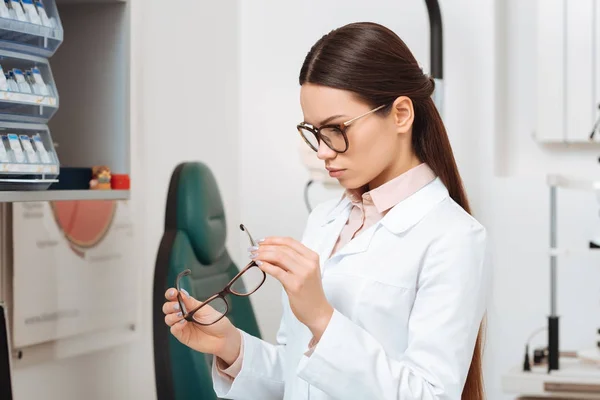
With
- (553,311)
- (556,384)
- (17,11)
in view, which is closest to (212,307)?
(17,11)

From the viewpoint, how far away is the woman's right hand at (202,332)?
3.90 ft

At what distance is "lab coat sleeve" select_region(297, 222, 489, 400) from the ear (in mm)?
176

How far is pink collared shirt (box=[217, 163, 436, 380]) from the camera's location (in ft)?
4.09

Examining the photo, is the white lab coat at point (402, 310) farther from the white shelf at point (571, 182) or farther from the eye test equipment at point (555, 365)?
the white shelf at point (571, 182)

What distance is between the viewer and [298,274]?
1063mm

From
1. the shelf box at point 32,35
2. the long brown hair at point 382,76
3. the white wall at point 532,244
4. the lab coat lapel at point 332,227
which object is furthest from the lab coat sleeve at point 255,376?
the white wall at point 532,244

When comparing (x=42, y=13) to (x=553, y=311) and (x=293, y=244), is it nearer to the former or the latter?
(x=293, y=244)

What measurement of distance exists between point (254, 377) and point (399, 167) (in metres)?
0.41

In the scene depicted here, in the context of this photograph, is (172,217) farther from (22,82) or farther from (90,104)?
(22,82)

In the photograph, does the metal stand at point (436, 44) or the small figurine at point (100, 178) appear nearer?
the small figurine at point (100, 178)

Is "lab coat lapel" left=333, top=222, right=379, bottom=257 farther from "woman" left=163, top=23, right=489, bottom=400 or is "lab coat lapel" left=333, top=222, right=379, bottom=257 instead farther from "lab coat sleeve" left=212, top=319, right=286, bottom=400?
"lab coat sleeve" left=212, top=319, right=286, bottom=400

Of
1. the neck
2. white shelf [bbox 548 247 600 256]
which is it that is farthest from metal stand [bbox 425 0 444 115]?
the neck

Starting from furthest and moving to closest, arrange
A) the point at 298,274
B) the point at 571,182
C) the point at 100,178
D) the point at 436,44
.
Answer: the point at 571,182
the point at 436,44
the point at 100,178
the point at 298,274

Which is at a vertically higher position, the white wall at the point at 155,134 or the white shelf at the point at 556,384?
the white wall at the point at 155,134
